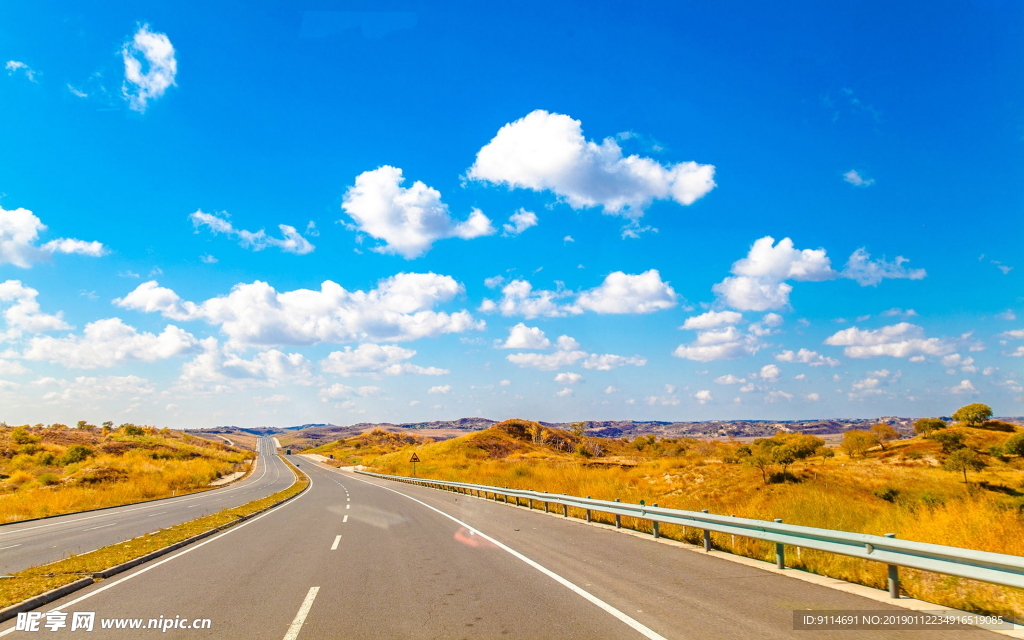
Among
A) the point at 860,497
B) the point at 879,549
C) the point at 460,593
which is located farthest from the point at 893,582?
the point at 860,497

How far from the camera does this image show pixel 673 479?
1368 inches

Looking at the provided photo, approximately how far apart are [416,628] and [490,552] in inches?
212

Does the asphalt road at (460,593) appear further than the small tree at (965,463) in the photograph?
No

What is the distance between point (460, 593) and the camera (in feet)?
25.0

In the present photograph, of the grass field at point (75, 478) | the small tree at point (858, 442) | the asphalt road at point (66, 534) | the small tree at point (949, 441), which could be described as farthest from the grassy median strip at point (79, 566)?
the small tree at point (858, 442)

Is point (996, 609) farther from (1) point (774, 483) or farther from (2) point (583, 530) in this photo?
(1) point (774, 483)

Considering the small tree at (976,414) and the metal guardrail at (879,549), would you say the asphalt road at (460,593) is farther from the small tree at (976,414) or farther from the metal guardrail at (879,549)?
the small tree at (976,414)

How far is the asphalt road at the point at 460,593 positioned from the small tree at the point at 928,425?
2649 inches

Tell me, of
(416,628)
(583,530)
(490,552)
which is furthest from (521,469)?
(416,628)

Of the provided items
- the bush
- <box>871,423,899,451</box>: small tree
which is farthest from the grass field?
<box>871,423,899,451</box>: small tree

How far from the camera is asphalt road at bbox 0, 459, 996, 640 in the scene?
5.90 m

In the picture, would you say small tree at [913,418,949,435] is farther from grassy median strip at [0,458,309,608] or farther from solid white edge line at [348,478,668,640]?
grassy median strip at [0,458,309,608]

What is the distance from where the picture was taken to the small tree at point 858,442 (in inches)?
2245

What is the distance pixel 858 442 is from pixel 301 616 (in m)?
67.1
